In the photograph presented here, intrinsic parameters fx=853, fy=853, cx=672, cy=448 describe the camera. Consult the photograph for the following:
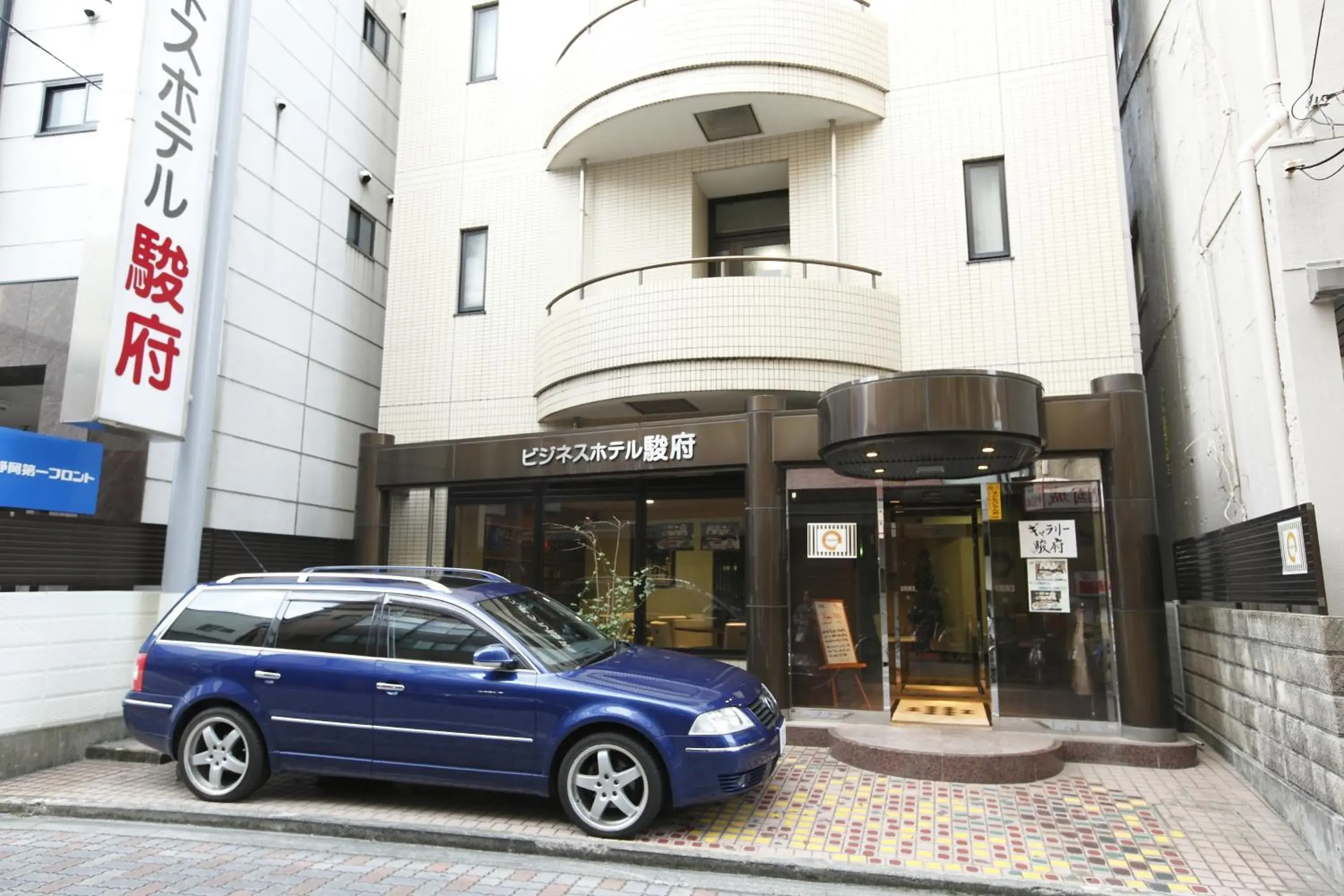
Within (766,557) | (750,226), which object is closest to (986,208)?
(750,226)

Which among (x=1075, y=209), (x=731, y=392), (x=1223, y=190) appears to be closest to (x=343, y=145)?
(x=731, y=392)

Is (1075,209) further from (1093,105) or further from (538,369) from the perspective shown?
(538,369)

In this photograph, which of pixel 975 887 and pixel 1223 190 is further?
pixel 1223 190

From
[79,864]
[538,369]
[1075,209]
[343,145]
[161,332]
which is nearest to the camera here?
[79,864]

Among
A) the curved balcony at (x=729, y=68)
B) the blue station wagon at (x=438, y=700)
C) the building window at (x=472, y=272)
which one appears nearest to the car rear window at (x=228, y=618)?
the blue station wagon at (x=438, y=700)

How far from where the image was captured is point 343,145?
1377cm

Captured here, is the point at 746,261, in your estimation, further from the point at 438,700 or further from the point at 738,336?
the point at 438,700

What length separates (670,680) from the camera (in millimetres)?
6449

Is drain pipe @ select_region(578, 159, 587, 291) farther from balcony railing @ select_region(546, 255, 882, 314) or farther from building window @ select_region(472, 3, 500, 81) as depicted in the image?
building window @ select_region(472, 3, 500, 81)

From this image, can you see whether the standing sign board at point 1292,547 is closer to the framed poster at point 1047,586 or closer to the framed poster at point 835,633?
the framed poster at point 1047,586

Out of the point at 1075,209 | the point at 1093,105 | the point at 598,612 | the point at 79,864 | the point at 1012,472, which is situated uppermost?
the point at 1093,105

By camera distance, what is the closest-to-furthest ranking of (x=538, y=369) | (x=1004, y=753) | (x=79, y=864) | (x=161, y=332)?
1. (x=79, y=864)
2. (x=1004, y=753)
3. (x=161, y=332)
4. (x=538, y=369)

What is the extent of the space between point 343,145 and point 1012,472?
11.3 metres

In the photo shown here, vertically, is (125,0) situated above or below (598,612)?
above
